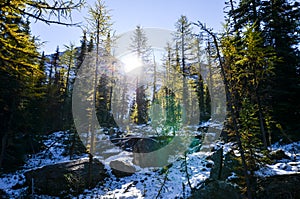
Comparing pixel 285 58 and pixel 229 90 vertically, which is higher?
pixel 285 58

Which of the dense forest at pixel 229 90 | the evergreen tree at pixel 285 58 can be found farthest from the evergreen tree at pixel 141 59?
the evergreen tree at pixel 285 58

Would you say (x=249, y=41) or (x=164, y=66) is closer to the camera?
(x=249, y=41)

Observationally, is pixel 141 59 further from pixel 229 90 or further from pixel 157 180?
pixel 229 90

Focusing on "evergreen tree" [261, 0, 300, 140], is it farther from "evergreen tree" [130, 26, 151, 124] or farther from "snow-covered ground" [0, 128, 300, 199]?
"evergreen tree" [130, 26, 151, 124]

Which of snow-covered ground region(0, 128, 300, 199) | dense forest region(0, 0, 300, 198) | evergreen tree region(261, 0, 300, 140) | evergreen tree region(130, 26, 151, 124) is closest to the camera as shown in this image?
dense forest region(0, 0, 300, 198)

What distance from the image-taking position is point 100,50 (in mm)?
15672

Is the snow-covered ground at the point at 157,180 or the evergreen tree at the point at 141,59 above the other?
the evergreen tree at the point at 141,59

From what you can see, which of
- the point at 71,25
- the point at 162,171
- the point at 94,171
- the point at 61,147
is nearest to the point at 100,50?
the point at 94,171

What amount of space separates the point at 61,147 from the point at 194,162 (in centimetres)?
1628

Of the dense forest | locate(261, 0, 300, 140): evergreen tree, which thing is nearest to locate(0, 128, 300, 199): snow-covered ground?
the dense forest

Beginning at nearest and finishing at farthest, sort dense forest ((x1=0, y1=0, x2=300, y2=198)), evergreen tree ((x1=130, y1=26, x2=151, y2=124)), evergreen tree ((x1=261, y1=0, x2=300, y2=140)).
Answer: dense forest ((x1=0, y1=0, x2=300, y2=198))
evergreen tree ((x1=261, y1=0, x2=300, y2=140))
evergreen tree ((x1=130, y1=26, x2=151, y2=124))

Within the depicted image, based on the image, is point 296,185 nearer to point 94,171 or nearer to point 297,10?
point 94,171

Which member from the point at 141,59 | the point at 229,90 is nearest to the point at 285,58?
the point at 229,90

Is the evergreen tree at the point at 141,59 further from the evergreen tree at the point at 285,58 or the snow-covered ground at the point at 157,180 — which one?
the evergreen tree at the point at 285,58
